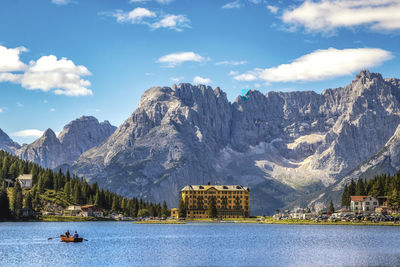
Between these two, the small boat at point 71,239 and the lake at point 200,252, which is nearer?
the lake at point 200,252

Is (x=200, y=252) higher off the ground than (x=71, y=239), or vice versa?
(x=71, y=239)

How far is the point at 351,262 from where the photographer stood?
106625mm

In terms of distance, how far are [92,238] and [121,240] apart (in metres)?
10.5

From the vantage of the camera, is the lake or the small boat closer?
the lake

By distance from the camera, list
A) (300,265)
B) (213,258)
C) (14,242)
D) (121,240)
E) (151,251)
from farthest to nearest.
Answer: (121,240) → (14,242) → (151,251) → (213,258) → (300,265)

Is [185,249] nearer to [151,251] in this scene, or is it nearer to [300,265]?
[151,251]

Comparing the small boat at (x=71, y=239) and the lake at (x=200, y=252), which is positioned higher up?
the small boat at (x=71, y=239)

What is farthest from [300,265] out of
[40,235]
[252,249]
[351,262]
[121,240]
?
[40,235]

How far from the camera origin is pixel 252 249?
134m

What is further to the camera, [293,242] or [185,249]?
[293,242]

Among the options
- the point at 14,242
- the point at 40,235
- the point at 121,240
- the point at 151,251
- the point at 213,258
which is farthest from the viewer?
the point at 40,235

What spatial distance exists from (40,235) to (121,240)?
3003cm

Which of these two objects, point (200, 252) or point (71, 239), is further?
point (71, 239)

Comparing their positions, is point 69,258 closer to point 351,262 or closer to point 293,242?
point 351,262
